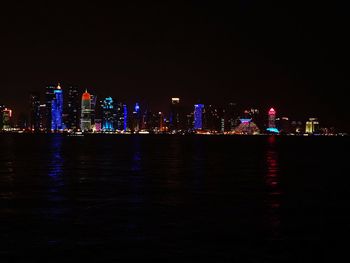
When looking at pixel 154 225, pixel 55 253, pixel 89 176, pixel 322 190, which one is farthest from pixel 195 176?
pixel 55 253

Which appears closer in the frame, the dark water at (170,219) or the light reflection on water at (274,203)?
the dark water at (170,219)

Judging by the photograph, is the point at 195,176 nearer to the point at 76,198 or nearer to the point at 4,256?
the point at 76,198

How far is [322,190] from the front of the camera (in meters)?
40.6

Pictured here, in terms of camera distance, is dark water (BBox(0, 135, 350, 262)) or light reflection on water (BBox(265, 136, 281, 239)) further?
light reflection on water (BBox(265, 136, 281, 239))

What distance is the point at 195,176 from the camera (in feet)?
168

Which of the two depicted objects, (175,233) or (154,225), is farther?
(154,225)

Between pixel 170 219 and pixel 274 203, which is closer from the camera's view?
pixel 170 219

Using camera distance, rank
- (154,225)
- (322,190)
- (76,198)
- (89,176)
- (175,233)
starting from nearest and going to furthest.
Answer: (175,233) → (154,225) → (76,198) → (322,190) → (89,176)

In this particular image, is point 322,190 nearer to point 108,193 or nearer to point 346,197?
point 346,197

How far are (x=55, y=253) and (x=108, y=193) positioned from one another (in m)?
17.0

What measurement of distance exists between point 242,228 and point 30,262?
379 inches

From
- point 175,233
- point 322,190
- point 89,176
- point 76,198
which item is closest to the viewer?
point 175,233

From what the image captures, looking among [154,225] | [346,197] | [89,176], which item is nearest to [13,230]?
[154,225]

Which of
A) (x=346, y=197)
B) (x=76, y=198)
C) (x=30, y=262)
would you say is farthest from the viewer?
(x=346, y=197)
